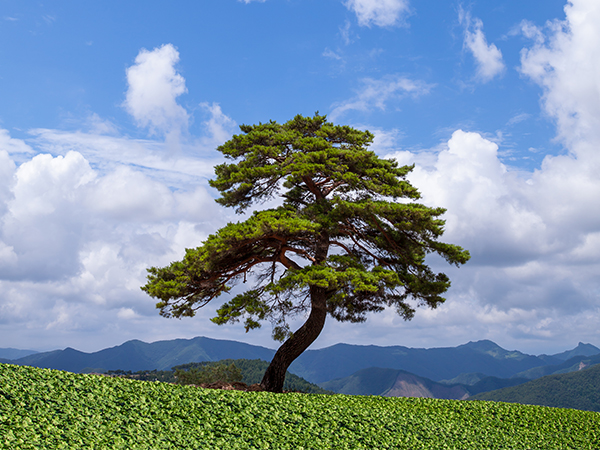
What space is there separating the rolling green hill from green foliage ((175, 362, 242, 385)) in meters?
47.7

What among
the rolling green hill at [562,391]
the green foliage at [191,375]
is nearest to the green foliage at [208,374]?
the green foliage at [191,375]

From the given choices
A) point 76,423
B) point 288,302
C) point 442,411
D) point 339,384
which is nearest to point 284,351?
point 288,302

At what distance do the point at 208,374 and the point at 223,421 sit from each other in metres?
12.2

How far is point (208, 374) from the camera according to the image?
1867cm

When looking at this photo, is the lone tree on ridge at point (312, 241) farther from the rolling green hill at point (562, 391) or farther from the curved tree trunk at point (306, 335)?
the rolling green hill at point (562, 391)

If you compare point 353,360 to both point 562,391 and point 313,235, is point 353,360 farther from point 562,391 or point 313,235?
point 313,235

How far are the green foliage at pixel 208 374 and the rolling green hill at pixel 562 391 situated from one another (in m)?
47.7

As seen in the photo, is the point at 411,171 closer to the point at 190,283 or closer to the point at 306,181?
the point at 306,181

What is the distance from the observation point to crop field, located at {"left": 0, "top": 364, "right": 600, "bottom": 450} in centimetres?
632

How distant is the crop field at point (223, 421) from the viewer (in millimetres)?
6320

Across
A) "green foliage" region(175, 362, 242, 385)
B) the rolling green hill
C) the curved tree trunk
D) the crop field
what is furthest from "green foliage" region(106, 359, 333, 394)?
the rolling green hill

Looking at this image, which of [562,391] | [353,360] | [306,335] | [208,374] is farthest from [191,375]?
[353,360]

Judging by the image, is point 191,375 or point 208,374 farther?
point 208,374

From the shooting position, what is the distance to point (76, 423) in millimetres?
6434
